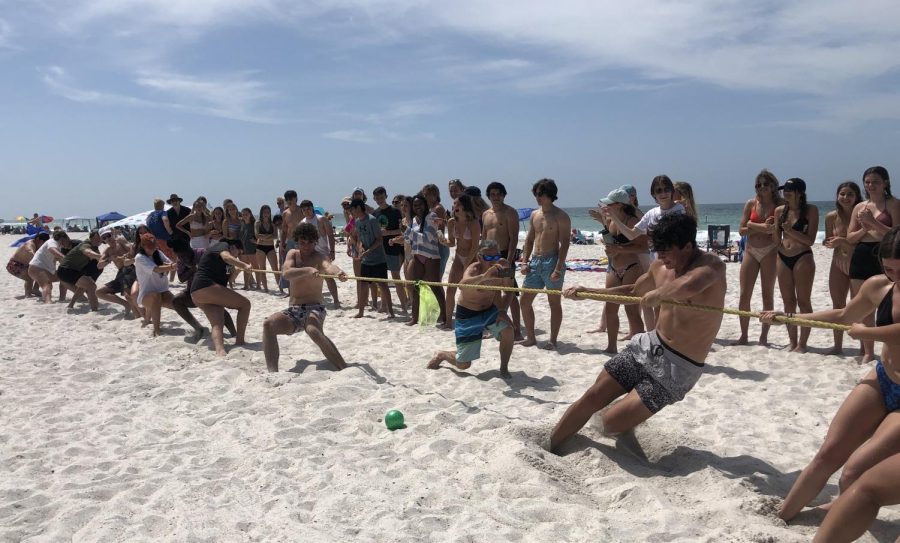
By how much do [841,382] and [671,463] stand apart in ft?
7.96

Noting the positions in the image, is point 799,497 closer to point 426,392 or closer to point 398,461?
point 398,461

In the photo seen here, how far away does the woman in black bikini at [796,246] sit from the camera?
6.27 m

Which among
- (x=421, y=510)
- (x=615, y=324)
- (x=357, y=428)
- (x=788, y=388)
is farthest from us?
(x=615, y=324)

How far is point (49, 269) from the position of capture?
11500 millimetres

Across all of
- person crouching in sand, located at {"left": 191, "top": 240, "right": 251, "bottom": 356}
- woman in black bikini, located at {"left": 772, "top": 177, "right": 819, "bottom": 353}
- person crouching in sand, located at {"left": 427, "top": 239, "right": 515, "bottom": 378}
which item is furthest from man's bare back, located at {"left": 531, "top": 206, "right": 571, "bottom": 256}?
person crouching in sand, located at {"left": 191, "top": 240, "right": 251, "bottom": 356}

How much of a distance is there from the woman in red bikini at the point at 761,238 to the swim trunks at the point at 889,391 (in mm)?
3793

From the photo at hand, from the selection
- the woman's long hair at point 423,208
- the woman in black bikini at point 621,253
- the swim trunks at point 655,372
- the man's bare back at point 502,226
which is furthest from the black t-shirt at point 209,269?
the swim trunks at point 655,372

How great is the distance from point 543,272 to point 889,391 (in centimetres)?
424

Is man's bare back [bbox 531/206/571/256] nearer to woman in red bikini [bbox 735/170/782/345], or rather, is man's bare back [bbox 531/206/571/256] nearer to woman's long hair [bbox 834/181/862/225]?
woman in red bikini [bbox 735/170/782/345]

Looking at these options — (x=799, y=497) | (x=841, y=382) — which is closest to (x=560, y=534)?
(x=799, y=497)

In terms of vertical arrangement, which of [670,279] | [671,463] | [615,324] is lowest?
[671,463]

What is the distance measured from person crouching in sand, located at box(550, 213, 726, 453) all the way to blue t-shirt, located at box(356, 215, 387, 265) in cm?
543

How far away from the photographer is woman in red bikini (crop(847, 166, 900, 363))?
18.5ft

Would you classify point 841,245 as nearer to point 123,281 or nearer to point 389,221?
point 389,221
